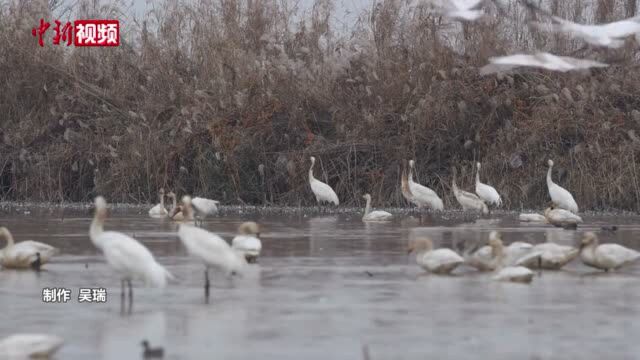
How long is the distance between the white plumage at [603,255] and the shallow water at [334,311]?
5.3 inches

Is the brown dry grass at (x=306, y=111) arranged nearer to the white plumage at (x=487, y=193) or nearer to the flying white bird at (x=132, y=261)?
the white plumage at (x=487, y=193)

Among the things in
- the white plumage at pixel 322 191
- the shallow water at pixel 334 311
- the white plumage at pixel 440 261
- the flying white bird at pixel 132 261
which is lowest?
the shallow water at pixel 334 311

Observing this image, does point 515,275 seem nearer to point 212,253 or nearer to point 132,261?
point 212,253

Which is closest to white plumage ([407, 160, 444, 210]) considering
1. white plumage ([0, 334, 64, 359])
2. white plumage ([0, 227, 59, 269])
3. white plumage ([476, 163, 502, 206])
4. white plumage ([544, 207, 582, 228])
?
white plumage ([476, 163, 502, 206])

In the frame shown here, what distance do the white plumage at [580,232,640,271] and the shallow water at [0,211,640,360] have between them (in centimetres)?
13

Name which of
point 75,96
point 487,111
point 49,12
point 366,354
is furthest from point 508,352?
point 49,12

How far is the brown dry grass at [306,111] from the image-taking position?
27.5 m

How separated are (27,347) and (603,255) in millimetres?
7151

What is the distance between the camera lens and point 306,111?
29.7 m

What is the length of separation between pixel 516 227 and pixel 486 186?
12.2 feet

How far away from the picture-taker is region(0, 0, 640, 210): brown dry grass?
27.5m

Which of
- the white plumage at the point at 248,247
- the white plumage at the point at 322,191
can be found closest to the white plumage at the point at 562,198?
the white plumage at the point at 322,191

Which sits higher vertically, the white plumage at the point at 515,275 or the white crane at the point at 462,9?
the white crane at the point at 462,9

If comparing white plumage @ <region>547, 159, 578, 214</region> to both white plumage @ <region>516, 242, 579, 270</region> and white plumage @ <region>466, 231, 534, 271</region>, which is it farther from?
white plumage @ <region>516, 242, 579, 270</region>
